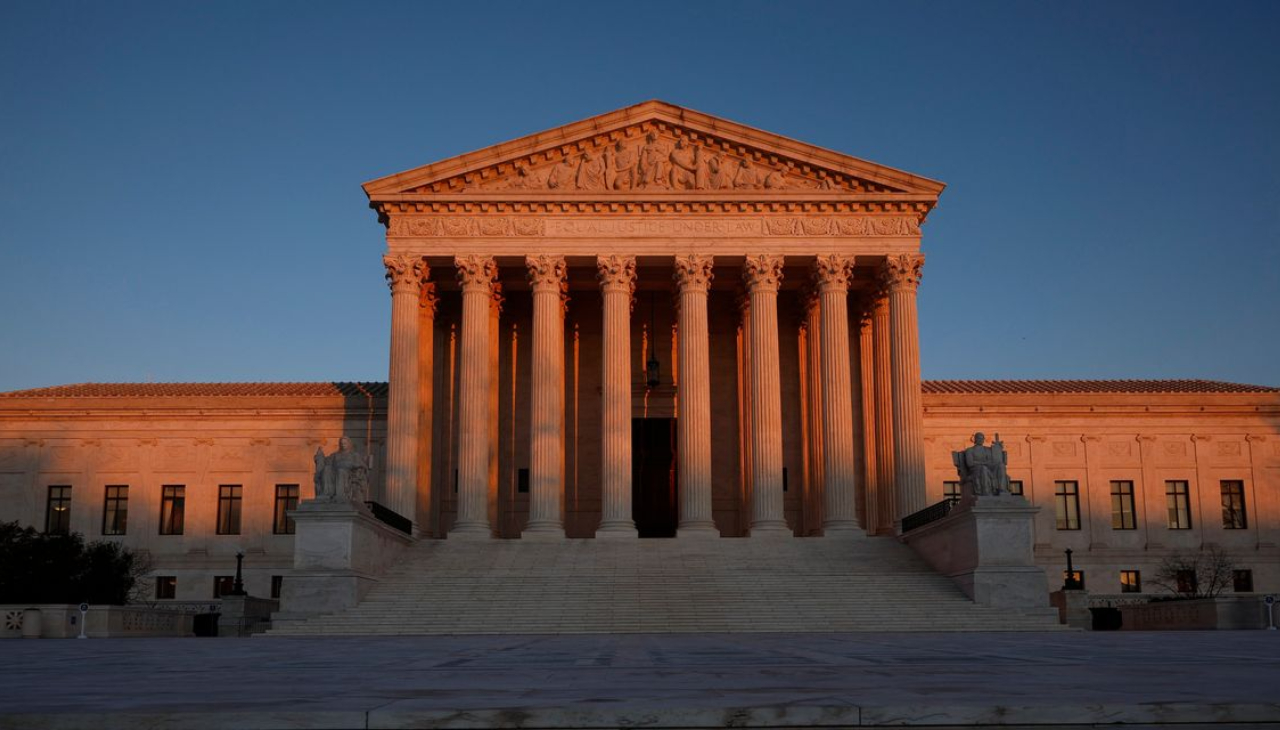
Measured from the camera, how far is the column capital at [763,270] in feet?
143

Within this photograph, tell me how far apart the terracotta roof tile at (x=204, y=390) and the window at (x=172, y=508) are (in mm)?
3986

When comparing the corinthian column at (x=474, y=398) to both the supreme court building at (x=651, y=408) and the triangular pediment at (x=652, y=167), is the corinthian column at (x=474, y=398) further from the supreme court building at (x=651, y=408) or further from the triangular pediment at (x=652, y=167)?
the triangular pediment at (x=652, y=167)

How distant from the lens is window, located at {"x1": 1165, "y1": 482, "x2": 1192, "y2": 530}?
49344mm

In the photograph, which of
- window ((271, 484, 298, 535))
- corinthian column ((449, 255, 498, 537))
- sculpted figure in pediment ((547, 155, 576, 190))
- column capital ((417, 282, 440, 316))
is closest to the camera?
corinthian column ((449, 255, 498, 537))

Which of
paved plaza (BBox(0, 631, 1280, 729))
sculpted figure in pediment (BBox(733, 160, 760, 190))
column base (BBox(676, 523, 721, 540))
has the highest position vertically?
sculpted figure in pediment (BBox(733, 160, 760, 190))

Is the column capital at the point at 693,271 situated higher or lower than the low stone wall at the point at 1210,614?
higher

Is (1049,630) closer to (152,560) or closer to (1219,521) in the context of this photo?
(1219,521)

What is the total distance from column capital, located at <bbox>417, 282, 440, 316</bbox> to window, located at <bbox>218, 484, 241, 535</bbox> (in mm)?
11680

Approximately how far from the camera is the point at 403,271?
43.5 meters

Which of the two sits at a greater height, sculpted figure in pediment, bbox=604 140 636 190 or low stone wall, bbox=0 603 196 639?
sculpted figure in pediment, bbox=604 140 636 190

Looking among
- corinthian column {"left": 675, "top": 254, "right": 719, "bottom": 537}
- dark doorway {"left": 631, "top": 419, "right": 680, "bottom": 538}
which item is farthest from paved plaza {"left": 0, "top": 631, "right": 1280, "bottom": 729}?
dark doorway {"left": 631, "top": 419, "right": 680, "bottom": 538}

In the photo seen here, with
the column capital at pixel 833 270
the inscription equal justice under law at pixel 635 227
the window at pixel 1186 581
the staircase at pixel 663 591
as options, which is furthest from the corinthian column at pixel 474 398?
the window at pixel 1186 581

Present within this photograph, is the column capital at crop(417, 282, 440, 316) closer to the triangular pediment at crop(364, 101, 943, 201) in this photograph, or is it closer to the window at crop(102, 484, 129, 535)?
the triangular pediment at crop(364, 101, 943, 201)

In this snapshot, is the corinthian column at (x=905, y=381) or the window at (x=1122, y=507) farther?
the window at (x=1122, y=507)
